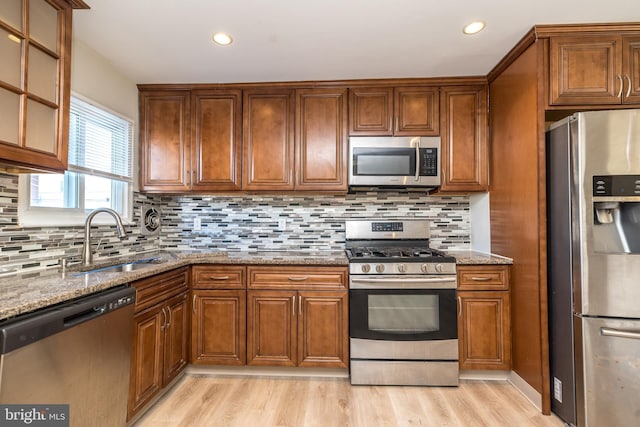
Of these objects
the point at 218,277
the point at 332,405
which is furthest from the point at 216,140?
the point at 332,405

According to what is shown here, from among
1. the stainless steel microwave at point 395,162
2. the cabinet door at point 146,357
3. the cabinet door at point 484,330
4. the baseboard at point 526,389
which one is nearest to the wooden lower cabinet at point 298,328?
the cabinet door at point 146,357

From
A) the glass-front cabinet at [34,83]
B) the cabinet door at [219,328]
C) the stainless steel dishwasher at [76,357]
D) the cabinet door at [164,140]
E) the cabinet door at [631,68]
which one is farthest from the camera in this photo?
the cabinet door at [164,140]

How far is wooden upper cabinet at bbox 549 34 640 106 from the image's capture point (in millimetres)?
1840

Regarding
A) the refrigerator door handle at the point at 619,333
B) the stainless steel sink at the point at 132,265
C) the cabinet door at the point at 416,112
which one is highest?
the cabinet door at the point at 416,112

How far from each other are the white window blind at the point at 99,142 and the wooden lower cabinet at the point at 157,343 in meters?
0.96

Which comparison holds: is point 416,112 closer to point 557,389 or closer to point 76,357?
point 557,389

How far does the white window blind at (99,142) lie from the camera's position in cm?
199

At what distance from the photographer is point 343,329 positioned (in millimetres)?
2217

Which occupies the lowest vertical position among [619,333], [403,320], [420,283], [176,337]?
[176,337]

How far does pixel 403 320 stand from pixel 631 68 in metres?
2.15

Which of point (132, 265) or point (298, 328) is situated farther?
point (298, 328)

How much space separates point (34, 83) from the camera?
1403mm

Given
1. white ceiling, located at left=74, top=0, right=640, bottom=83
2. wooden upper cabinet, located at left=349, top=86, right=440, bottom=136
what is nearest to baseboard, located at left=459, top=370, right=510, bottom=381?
wooden upper cabinet, located at left=349, top=86, right=440, bottom=136

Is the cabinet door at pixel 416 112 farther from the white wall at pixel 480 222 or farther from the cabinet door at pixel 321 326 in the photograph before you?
the cabinet door at pixel 321 326
